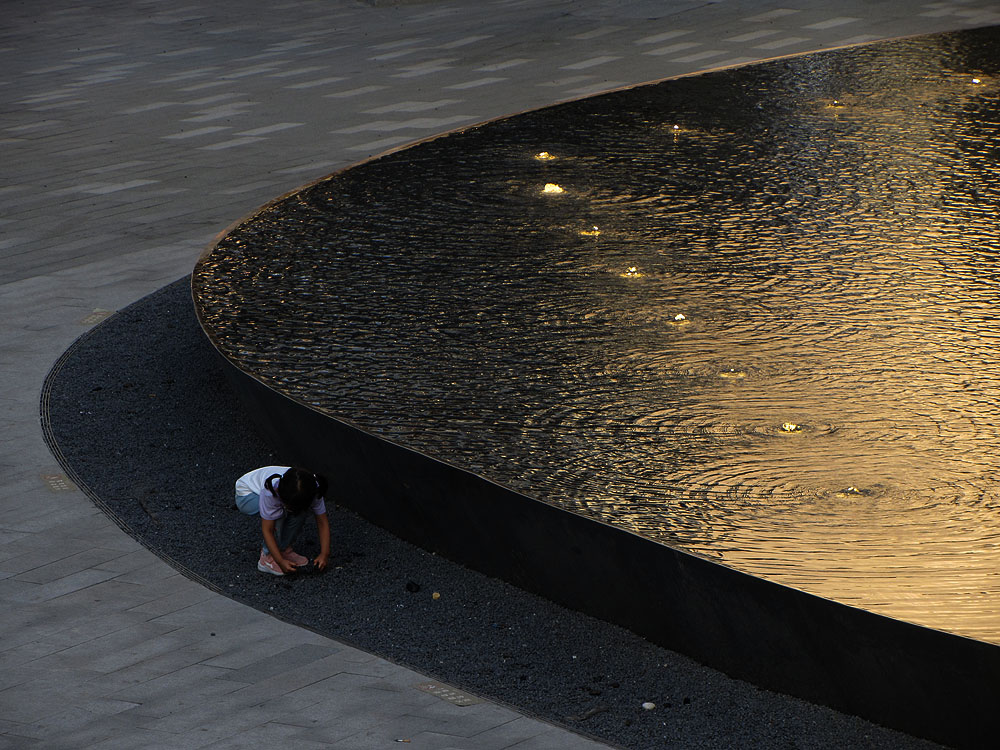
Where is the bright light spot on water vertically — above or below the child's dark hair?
above

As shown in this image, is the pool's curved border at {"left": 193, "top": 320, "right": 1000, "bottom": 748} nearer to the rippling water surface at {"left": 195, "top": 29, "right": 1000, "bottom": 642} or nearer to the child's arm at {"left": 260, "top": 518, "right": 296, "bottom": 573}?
the rippling water surface at {"left": 195, "top": 29, "right": 1000, "bottom": 642}

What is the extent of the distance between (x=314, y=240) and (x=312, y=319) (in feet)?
4.73

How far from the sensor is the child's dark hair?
551 centimetres

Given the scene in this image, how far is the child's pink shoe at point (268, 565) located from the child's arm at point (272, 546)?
0.11 feet

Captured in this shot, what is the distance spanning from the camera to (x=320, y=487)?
18.3 ft

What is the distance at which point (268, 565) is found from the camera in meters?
5.69

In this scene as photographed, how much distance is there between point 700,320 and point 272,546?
227 cm

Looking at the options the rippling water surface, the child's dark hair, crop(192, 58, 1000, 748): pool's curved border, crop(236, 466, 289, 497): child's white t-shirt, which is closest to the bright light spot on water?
the rippling water surface

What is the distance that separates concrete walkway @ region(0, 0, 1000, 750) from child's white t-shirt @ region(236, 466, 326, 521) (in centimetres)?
43

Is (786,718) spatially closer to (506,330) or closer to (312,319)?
(506,330)

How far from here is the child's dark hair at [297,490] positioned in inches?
217

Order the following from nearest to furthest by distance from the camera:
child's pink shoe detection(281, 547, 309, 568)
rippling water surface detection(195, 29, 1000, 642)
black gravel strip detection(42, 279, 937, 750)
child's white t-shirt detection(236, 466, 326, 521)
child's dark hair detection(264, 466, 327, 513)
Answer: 1. black gravel strip detection(42, 279, 937, 750)
2. rippling water surface detection(195, 29, 1000, 642)
3. child's dark hair detection(264, 466, 327, 513)
4. child's white t-shirt detection(236, 466, 326, 521)
5. child's pink shoe detection(281, 547, 309, 568)

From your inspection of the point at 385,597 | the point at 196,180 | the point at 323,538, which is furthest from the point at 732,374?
the point at 196,180

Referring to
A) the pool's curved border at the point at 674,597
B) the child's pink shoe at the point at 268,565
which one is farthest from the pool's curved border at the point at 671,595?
the child's pink shoe at the point at 268,565
